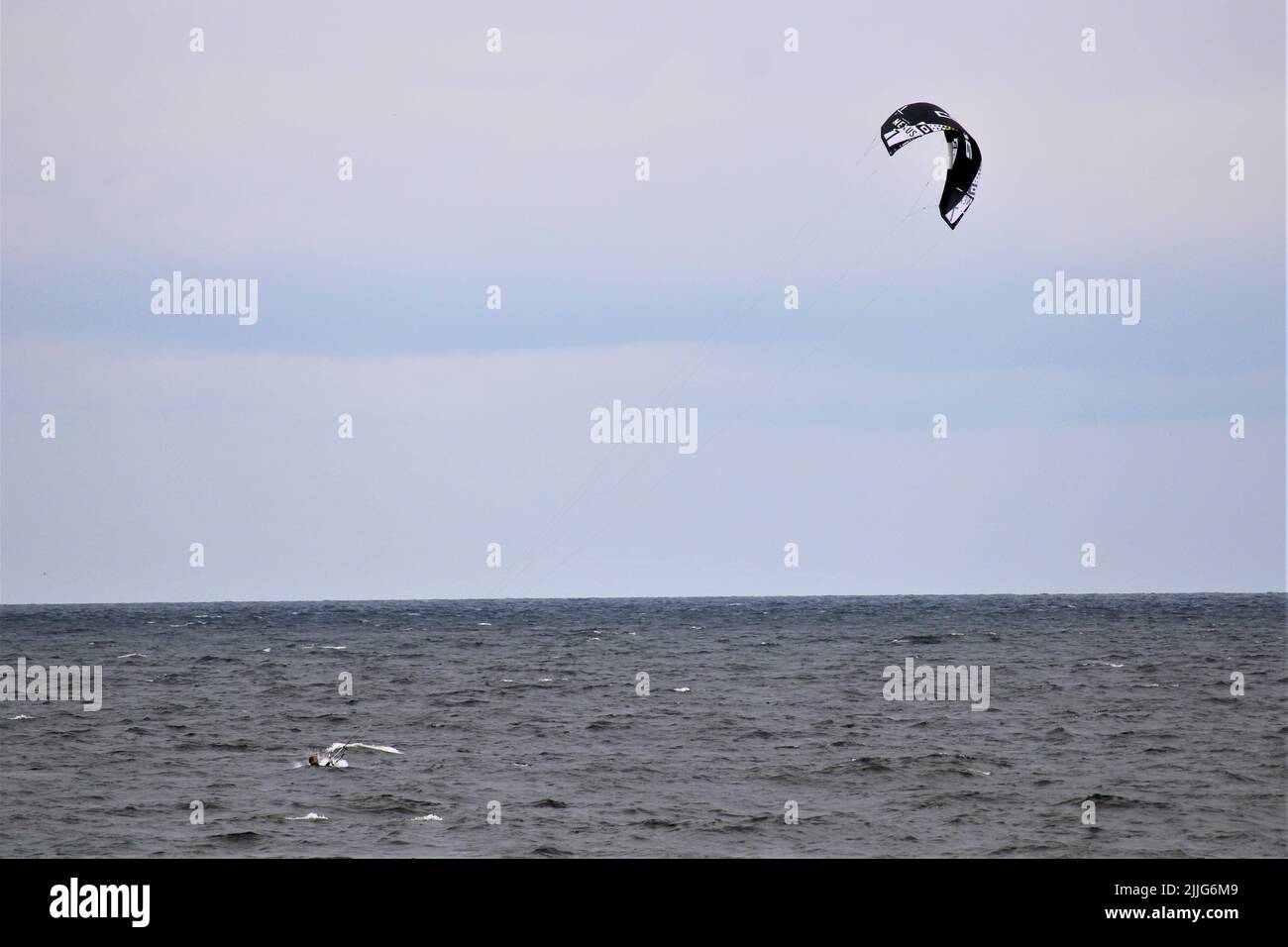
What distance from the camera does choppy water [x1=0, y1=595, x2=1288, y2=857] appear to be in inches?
807

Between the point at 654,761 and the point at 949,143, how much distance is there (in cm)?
1293

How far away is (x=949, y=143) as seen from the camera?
74.0ft

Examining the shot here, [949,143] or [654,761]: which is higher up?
[949,143]

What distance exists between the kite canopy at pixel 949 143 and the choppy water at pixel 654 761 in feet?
32.3

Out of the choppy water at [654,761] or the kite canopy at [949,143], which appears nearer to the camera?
the choppy water at [654,761]

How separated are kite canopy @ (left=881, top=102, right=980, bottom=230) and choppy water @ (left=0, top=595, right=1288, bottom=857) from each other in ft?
32.3

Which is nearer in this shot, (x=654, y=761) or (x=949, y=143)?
(x=949, y=143)

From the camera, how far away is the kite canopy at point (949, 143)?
22062 mm

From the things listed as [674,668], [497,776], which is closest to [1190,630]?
[674,668]

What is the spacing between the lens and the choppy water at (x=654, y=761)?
807 inches

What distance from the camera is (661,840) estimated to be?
20.3m

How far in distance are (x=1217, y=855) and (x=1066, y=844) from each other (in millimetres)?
2050

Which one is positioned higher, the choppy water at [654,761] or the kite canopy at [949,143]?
the kite canopy at [949,143]
